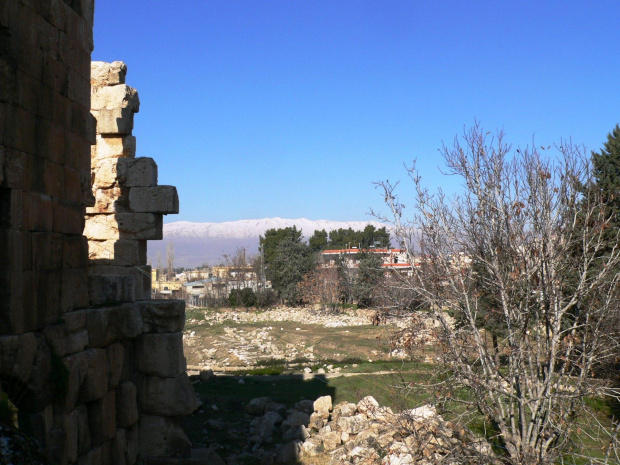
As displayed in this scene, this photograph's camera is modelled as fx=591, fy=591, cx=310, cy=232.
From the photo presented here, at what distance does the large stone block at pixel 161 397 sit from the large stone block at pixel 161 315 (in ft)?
1.93

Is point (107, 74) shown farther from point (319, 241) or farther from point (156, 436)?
point (319, 241)

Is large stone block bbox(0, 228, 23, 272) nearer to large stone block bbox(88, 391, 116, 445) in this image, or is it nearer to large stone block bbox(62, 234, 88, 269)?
large stone block bbox(62, 234, 88, 269)

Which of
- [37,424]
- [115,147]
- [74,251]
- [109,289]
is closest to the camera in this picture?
[37,424]

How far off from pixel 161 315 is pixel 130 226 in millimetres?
2035

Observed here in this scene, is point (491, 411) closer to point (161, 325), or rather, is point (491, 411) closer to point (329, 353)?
point (161, 325)

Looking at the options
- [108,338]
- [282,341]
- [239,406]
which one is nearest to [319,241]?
[282,341]

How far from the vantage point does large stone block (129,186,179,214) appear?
8.40 meters

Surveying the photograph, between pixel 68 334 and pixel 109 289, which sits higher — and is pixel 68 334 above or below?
below

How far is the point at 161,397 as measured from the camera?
6.98 m

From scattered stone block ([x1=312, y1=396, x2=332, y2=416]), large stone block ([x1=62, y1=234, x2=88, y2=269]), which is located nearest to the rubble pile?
scattered stone block ([x1=312, y1=396, x2=332, y2=416])

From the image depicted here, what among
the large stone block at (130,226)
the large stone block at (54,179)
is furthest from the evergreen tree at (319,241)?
the large stone block at (54,179)

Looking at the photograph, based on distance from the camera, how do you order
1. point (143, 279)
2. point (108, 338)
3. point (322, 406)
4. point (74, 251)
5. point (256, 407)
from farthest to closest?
point (256, 407) → point (322, 406) → point (143, 279) → point (108, 338) → point (74, 251)

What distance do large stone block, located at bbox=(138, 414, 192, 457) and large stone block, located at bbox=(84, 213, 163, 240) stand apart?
2641 mm

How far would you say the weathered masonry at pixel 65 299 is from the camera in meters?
4.63
